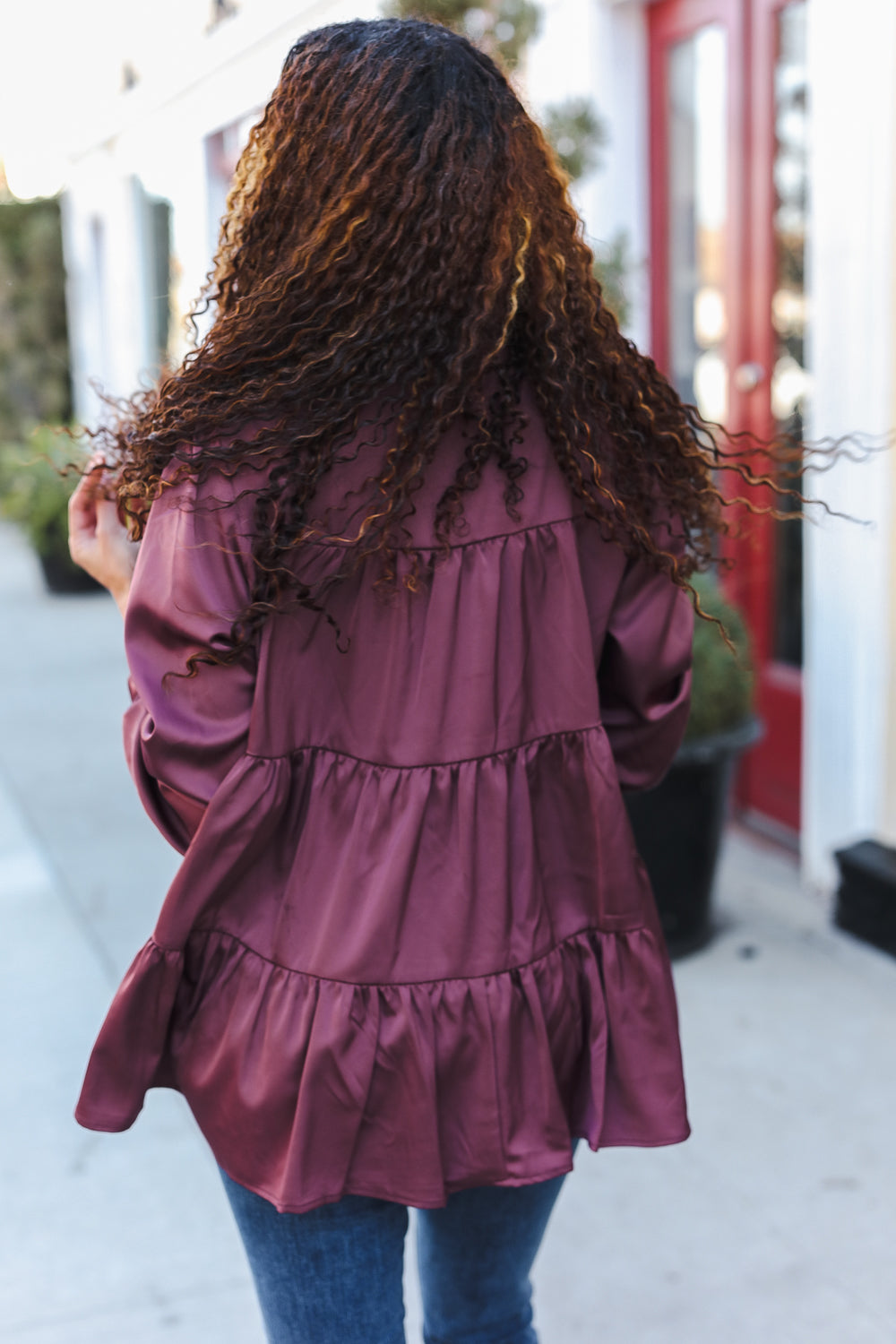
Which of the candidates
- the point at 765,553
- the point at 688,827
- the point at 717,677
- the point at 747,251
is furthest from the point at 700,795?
the point at 747,251

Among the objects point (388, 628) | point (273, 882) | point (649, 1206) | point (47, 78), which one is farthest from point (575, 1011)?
point (47, 78)

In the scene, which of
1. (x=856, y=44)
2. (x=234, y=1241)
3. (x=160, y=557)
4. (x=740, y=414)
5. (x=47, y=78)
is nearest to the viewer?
(x=160, y=557)

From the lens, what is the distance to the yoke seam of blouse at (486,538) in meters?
1.19

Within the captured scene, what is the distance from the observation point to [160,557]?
3.92 ft

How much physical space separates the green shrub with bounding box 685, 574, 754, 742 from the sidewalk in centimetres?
64

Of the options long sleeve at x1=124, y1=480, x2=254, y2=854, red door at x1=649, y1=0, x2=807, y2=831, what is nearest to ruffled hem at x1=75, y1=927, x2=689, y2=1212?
long sleeve at x1=124, y1=480, x2=254, y2=854

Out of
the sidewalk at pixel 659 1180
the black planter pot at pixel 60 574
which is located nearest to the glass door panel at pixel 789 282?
the sidewalk at pixel 659 1180

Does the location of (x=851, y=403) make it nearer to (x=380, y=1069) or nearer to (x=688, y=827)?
(x=688, y=827)

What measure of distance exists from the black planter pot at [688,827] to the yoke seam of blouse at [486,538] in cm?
214

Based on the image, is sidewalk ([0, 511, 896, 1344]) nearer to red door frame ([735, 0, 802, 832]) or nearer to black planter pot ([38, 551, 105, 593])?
red door frame ([735, 0, 802, 832])

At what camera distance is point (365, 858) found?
124cm

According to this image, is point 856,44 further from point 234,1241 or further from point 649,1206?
point 234,1241

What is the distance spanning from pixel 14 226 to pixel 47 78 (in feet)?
15.4

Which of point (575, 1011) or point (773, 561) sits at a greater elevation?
point (773, 561)
